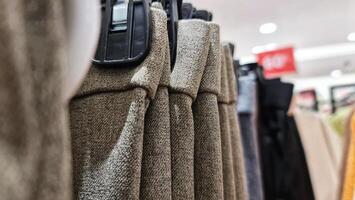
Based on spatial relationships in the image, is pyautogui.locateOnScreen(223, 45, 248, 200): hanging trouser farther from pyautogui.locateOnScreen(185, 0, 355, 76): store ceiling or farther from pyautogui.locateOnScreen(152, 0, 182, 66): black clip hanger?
pyautogui.locateOnScreen(185, 0, 355, 76): store ceiling

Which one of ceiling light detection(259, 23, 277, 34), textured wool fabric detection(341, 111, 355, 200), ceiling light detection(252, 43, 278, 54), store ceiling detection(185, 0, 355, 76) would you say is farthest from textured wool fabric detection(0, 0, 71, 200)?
ceiling light detection(252, 43, 278, 54)

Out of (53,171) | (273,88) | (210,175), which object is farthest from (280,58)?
(53,171)

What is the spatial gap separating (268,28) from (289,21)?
25 cm

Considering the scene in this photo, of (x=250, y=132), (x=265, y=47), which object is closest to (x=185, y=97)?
(x=250, y=132)

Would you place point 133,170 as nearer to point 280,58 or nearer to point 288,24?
point 280,58

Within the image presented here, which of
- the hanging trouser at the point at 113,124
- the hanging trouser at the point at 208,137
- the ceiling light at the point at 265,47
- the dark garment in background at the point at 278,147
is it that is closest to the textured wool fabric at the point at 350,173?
the dark garment in background at the point at 278,147

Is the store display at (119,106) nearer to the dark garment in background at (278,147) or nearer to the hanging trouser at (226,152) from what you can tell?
the hanging trouser at (226,152)

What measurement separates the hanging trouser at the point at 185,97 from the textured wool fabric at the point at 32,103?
0.24 m

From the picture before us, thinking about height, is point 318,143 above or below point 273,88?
below

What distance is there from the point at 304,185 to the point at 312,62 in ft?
13.1

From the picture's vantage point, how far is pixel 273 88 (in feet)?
3.24

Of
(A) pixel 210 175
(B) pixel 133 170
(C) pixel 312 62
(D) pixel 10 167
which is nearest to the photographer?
(D) pixel 10 167

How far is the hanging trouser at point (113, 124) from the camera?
347 mm

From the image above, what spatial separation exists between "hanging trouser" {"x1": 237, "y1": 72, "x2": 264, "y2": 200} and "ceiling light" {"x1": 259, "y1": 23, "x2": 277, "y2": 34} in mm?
2817
